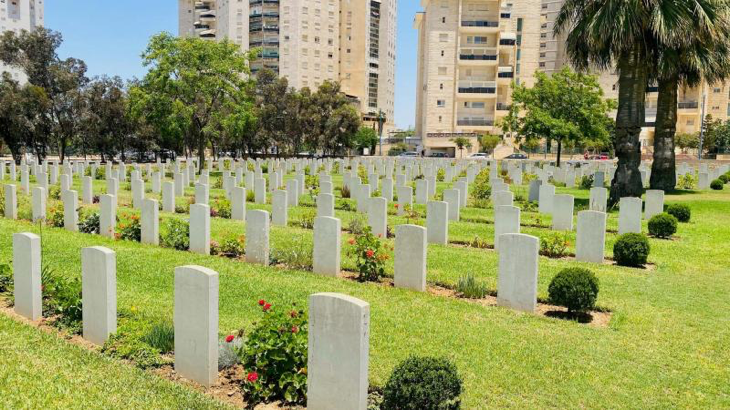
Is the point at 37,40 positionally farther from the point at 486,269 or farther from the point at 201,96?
the point at 486,269

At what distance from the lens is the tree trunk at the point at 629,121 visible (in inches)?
781

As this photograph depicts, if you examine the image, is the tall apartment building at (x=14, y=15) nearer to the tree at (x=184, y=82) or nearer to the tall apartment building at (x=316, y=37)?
the tall apartment building at (x=316, y=37)

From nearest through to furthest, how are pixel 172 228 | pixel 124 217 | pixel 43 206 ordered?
pixel 172 228
pixel 124 217
pixel 43 206

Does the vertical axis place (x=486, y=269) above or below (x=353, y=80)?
below

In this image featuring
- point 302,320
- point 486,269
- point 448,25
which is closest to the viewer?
point 302,320

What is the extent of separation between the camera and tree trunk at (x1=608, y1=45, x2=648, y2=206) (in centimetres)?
1984

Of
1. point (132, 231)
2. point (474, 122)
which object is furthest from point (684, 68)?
point (474, 122)

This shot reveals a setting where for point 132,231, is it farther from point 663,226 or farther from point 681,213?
point 681,213

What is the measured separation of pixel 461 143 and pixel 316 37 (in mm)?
35812

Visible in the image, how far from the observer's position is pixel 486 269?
427 inches

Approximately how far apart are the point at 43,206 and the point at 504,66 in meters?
80.5

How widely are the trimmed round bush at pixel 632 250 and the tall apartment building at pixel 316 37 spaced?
298 feet

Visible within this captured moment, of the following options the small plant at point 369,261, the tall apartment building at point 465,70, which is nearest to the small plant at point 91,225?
the small plant at point 369,261

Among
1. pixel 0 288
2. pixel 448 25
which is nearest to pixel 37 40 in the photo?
pixel 0 288
